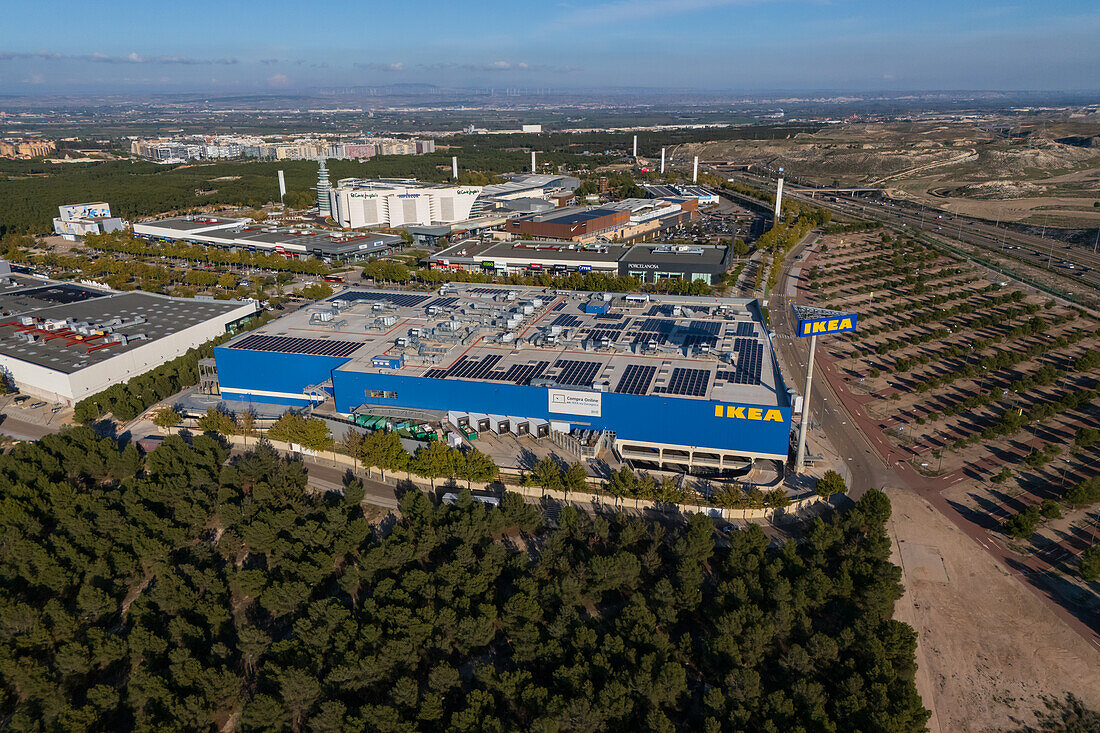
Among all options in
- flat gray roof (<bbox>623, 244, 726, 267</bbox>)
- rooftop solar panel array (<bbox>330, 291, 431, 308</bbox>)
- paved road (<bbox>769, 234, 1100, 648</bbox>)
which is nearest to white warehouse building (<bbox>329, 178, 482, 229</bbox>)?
flat gray roof (<bbox>623, 244, 726, 267</bbox>)

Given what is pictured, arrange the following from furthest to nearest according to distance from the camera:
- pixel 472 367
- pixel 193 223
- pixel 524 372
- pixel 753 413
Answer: pixel 193 223, pixel 472 367, pixel 524 372, pixel 753 413

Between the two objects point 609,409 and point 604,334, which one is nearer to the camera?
point 609,409

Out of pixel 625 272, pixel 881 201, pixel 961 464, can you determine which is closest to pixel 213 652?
pixel 961 464

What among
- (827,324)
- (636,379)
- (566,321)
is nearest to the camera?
(827,324)

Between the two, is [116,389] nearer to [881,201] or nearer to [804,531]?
[804,531]

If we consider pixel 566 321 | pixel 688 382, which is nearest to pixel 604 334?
pixel 566 321

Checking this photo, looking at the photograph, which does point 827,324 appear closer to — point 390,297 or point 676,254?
point 390,297

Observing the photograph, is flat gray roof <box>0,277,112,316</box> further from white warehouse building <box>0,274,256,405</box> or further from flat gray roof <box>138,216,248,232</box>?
flat gray roof <box>138,216,248,232</box>
